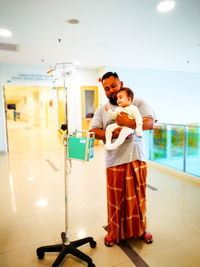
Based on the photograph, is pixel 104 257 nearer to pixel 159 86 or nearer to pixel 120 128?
pixel 120 128

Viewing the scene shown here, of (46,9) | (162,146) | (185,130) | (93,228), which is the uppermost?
(46,9)

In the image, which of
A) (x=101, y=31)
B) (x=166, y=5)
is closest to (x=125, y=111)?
(x=166, y=5)

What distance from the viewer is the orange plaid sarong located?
1828 mm

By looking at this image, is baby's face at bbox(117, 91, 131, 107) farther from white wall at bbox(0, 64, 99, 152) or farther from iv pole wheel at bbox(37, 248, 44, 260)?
white wall at bbox(0, 64, 99, 152)

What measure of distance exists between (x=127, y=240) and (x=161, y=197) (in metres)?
1.20

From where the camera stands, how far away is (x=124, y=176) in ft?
6.04

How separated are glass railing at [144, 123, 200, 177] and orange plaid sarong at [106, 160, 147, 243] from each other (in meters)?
2.10

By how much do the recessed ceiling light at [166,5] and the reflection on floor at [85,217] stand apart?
115 inches

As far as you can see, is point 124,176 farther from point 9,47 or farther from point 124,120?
point 9,47

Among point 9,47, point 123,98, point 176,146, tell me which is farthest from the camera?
point 9,47

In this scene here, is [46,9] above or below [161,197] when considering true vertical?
above

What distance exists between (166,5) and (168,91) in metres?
5.28

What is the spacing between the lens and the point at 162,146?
15.8 ft

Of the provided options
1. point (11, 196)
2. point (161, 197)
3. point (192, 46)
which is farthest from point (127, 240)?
point (192, 46)
